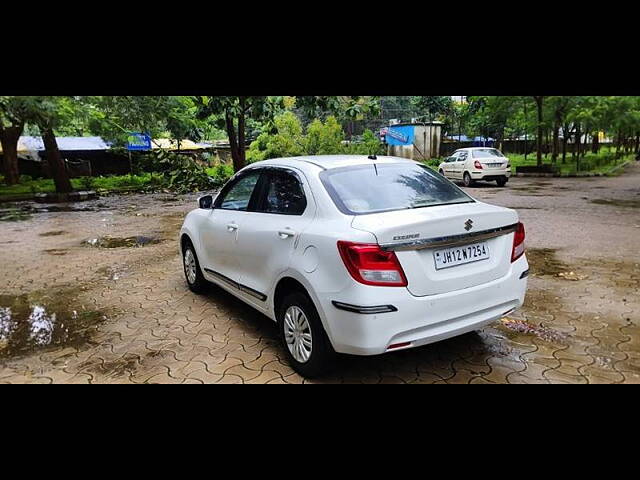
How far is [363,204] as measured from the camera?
10.9 feet

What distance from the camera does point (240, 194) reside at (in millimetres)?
4500

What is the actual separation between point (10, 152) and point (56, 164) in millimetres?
5461

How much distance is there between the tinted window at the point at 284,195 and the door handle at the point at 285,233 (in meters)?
0.17

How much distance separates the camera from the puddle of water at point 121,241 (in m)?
8.73

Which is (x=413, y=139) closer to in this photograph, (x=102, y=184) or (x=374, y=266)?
(x=102, y=184)

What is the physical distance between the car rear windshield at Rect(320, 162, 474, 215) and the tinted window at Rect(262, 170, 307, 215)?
0.25m

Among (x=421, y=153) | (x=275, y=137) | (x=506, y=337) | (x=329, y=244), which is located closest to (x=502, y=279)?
(x=506, y=337)

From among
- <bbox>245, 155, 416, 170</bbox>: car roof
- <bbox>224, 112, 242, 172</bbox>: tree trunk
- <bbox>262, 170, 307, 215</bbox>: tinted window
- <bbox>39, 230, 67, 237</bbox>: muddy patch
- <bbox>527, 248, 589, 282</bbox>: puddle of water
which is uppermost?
<bbox>224, 112, 242, 172</bbox>: tree trunk

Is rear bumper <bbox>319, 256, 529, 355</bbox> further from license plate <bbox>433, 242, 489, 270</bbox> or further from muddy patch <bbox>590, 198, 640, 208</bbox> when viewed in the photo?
muddy patch <bbox>590, 198, 640, 208</bbox>

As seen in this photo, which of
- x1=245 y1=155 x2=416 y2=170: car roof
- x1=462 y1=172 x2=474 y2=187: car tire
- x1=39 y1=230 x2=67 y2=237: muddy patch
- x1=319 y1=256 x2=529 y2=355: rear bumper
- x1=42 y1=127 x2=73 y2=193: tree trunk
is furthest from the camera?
x1=42 y1=127 x2=73 y2=193: tree trunk

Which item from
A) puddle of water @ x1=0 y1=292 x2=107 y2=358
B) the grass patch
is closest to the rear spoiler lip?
puddle of water @ x1=0 y1=292 x2=107 y2=358

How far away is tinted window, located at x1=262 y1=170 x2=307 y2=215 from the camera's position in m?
3.59

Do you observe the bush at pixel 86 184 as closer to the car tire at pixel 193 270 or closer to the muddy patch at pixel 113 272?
the muddy patch at pixel 113 272
